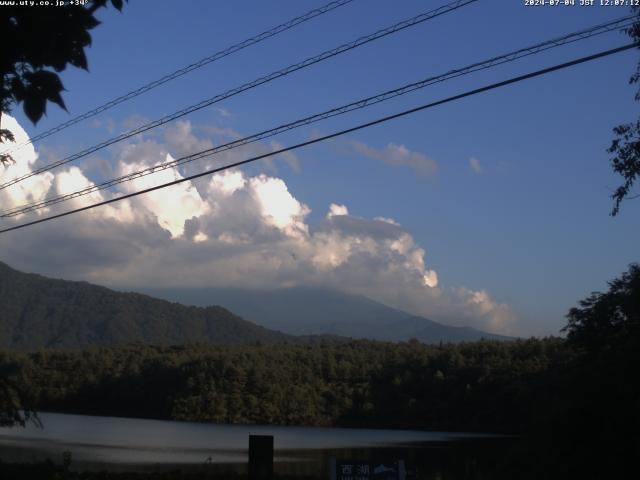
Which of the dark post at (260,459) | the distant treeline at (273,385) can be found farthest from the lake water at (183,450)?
the distant treeline at (273,385)

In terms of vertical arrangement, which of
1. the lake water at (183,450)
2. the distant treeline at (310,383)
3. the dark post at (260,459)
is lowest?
the dark post at (260,459)

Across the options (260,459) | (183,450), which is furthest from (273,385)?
(260,459)

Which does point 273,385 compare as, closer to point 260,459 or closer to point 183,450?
point 183,450

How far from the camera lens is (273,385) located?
10319 cm

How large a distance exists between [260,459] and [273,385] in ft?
312

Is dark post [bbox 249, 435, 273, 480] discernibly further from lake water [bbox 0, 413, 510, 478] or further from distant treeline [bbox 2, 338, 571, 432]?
distant treeline [bbox 2, 338, 571, 432]

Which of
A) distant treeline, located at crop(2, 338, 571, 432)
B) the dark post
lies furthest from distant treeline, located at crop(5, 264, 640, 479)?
the dark post

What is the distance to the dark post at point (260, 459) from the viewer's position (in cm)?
932

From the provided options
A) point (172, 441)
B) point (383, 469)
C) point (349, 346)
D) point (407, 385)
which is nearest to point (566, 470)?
point (383, 469)

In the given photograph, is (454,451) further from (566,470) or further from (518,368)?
(566,470)

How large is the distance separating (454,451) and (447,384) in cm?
3716

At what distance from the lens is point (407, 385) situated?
3826 inches

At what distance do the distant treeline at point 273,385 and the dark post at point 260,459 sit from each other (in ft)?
263

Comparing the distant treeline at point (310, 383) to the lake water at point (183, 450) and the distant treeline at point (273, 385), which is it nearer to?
the distant treeline at point (273, 385)
